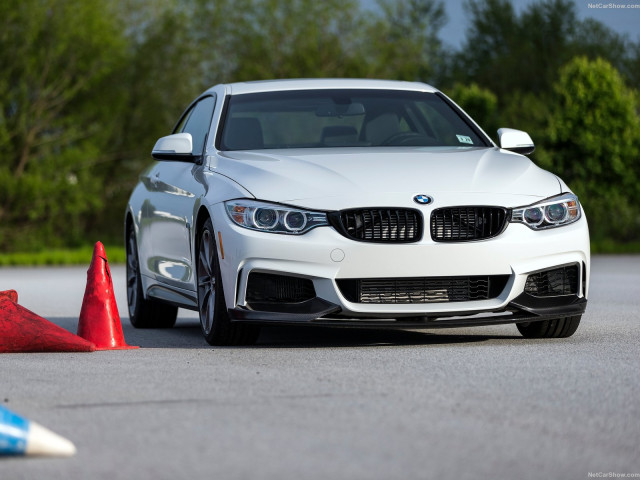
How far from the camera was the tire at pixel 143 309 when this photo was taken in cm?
1074

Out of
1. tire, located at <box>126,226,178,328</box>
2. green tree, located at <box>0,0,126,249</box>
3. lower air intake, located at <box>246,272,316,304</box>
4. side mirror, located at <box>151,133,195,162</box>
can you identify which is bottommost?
green tree, located at <box>0,0,126,249</box>

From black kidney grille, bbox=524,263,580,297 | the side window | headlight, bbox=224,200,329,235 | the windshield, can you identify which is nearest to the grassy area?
the side window

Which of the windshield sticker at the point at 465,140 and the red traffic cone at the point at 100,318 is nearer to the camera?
the red traffic cone at the point at 100,318

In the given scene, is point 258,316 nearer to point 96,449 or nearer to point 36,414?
point 36,414

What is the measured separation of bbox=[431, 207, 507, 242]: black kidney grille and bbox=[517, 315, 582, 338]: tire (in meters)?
0.96

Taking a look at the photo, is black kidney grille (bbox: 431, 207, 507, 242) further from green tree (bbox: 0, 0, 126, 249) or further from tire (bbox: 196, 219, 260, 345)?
green tree (bbox: 0, 0, 126, 249)

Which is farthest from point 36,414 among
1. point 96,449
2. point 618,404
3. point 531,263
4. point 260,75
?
point 260,75

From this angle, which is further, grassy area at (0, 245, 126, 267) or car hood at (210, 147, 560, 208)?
grassy area at (0, 245, 126, 267)

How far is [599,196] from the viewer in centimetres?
3297

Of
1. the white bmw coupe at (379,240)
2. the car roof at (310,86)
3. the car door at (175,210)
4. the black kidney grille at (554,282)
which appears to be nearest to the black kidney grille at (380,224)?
the white bmw coupe at (379,240)

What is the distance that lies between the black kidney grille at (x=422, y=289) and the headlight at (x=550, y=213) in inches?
14.4

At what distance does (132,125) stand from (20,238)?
9.05 meters

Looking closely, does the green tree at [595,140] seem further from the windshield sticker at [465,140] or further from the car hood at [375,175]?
the car hood at [375,175]

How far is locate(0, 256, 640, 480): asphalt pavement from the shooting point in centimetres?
456
